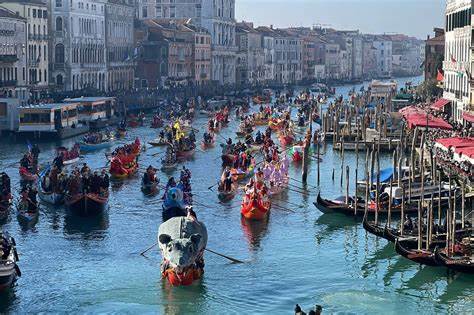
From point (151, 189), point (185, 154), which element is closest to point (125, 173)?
point (151, 189)

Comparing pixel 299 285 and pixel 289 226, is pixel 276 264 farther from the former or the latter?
pixel 289 226

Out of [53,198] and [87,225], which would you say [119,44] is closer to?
[53,198]

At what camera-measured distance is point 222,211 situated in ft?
111

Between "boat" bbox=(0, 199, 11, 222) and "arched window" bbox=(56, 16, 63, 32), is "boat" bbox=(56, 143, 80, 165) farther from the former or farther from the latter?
"arched window" bbox=(56, 16, 63, 32)

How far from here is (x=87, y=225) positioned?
31.2m

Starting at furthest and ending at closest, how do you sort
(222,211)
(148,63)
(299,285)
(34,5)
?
(148,63), (34,5), (222,211), (299,285)

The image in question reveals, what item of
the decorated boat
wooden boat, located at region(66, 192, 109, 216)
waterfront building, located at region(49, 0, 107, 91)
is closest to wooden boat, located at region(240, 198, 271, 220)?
wooden boat, located at region(66, 192, 109, 216)

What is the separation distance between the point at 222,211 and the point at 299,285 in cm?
939

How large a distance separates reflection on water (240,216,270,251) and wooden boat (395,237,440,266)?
4061mm

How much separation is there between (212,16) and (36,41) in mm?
37920

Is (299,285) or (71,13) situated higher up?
(71,13)

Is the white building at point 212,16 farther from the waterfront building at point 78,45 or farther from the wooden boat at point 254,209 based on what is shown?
the wooden boat at point 254,209

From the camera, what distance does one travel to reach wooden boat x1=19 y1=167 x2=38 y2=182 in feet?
129

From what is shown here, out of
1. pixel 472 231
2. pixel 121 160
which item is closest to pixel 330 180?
pixel 121 160
